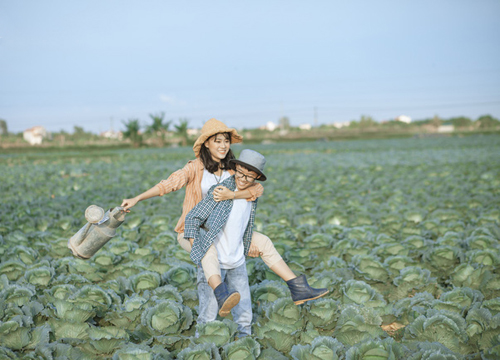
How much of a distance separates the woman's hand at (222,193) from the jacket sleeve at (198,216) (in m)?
0.07

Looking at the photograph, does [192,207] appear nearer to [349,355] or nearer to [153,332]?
[153,332]

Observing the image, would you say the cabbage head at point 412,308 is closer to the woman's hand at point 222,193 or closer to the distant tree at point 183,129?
the woman's hand at point 222,193

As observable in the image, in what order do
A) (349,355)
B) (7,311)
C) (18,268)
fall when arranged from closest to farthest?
(349,355) < (7,311) < (18,268)

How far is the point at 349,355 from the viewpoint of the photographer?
238cm

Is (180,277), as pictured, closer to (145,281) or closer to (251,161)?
(145,281)

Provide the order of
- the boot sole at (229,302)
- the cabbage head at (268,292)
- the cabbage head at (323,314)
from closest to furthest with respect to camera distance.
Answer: the boot sole at (229,302)
the cabbage head at (323,314)
the cabbage head at (268,292)

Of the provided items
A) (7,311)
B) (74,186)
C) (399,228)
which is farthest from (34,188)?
(399,228)

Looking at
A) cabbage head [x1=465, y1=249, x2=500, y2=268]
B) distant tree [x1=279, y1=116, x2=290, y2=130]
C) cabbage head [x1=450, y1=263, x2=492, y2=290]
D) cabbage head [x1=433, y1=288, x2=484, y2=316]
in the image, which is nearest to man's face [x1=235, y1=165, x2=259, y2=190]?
cabbage head [x1=433, y1=288, x2=484, y2=316]

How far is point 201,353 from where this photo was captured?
2.42 metres

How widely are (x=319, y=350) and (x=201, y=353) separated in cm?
72

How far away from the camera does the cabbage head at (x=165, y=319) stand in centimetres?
285

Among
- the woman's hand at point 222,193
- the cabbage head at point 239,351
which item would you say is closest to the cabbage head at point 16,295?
the cabbage head at point 239,351

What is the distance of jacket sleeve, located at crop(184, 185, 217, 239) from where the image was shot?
2.59m

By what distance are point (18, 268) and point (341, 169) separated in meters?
11.7
